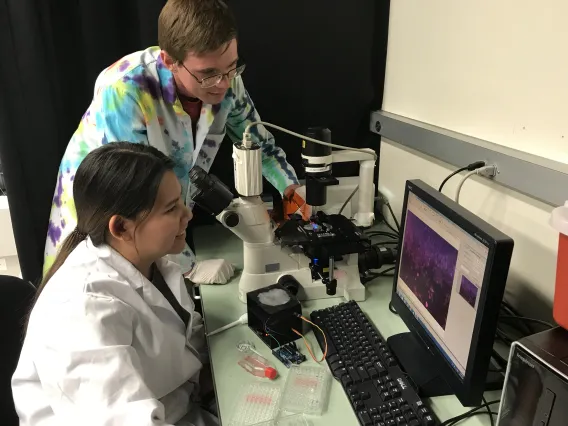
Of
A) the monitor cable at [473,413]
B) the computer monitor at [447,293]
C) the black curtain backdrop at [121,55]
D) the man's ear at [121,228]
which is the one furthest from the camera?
the black curtain backdrop at [121,55]

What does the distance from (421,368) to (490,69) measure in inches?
31.3

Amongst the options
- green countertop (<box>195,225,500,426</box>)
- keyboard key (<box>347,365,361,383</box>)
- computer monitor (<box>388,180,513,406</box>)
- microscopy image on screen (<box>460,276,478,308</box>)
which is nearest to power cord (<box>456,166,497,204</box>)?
computer monitor (<box>388,180,513,406</box>)

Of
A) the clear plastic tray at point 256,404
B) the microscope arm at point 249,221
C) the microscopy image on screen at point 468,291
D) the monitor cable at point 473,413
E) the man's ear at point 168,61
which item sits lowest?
the clear plastic tray at point 256,404

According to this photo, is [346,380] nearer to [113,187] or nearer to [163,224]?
[163,224]

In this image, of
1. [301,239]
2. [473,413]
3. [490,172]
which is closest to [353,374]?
[473,413]

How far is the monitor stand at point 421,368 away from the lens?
945 mm

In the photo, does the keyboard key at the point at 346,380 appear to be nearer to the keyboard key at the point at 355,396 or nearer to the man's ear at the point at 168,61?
the keyboard key at the point at 355,396

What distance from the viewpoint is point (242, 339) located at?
45.0 inches

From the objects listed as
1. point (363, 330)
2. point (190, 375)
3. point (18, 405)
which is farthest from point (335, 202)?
point (18, 405)

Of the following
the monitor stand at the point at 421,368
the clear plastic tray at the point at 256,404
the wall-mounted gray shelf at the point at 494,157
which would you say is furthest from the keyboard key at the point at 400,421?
the wall-mounted gray shelf at the point at 494,157

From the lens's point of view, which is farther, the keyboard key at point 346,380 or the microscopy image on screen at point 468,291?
the keyboard key at point 346,380

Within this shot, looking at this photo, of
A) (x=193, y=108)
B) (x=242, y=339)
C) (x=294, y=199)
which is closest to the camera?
(x=242, y=339)

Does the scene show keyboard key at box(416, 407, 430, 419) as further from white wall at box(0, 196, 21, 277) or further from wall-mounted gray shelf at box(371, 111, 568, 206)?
white wall at box(0, 196, 21, 277)

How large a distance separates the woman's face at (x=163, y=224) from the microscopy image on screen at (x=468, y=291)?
23.9 inches
